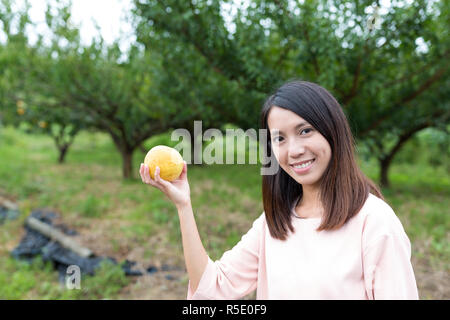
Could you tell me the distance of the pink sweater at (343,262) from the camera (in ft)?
3.60

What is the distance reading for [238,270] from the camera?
1.45 meters

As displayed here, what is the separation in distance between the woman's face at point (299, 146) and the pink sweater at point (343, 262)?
178 millimetres

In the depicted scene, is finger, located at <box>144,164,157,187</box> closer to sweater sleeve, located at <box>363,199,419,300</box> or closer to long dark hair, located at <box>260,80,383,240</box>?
long dark hair, located at <box>260,80,383,240</box>

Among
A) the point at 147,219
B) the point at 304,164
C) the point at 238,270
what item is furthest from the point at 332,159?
the point at 147,219

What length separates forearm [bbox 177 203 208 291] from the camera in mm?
1354

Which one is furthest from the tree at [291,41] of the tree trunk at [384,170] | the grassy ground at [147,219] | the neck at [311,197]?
the tree trunk at [384,170]

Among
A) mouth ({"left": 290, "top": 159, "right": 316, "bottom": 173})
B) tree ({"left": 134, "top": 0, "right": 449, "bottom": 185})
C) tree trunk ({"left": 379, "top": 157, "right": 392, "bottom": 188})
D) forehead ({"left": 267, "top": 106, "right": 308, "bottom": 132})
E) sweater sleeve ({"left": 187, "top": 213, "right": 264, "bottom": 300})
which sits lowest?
sweater sleeve ({"left": 187, "top": 213, "right": 264, "bottom": 300})

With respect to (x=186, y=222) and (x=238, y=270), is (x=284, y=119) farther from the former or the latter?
(x=238, y=270)

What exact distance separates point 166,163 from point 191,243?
0.35 meters

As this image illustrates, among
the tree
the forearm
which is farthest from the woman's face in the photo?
the tree

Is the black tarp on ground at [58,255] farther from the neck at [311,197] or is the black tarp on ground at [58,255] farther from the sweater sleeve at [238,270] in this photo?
the neck at [311,197]
